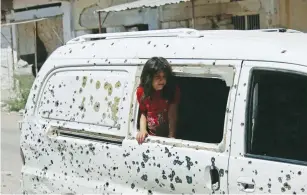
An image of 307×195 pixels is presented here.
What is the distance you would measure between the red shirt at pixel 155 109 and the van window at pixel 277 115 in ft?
2.71

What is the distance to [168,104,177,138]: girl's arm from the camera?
4277 mm

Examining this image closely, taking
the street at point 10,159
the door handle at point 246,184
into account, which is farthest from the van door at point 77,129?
the street at point 10,159

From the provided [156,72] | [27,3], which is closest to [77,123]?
[156,72]

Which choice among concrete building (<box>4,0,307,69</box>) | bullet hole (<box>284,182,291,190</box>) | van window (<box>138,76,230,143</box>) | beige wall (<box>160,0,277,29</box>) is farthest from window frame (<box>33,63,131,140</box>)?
beige wall (<box>160,0,277,29</box>)

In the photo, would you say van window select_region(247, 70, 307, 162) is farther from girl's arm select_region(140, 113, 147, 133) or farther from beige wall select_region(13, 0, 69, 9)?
beige wall select_region(13, 0, 69, 9)

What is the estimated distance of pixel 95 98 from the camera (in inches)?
183

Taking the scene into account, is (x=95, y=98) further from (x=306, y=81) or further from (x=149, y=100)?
(x=306, y=81)

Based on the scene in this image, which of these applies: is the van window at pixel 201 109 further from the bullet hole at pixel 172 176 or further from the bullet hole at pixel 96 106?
the bullet hole at pixel 96 106

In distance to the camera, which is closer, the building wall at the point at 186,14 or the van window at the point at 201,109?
the van window at the point at 201,109

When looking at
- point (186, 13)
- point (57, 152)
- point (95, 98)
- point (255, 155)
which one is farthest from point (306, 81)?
point (186, 13)

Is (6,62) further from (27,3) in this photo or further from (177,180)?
(177,180)

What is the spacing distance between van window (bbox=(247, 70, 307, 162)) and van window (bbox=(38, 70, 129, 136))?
1.12 m

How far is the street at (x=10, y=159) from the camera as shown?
812 centimetres

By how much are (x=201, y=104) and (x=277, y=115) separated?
832 mm
